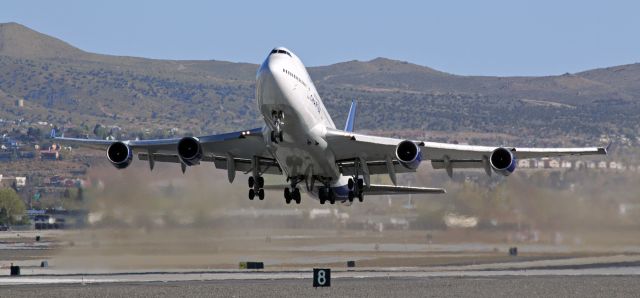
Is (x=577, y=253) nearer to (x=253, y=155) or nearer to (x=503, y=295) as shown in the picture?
(x=503, y=295)

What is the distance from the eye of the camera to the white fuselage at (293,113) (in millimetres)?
50406

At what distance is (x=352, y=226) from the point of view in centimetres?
8956

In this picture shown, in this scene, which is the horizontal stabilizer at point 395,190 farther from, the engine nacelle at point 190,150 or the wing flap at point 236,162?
the engine nacelle at point 190,150

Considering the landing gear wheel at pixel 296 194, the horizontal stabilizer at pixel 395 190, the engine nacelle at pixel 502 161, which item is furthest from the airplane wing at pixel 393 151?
the horizontal stabilizer at pixel 395 190

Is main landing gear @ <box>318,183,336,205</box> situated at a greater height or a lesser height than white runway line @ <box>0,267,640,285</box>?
greater

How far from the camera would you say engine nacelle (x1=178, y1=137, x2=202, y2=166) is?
179 ft

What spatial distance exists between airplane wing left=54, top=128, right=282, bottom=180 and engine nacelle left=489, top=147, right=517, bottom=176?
399 inches

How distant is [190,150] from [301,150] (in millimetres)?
5010

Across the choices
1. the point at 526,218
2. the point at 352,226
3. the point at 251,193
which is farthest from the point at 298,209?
the point at 251,193

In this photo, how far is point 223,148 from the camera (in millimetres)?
57094

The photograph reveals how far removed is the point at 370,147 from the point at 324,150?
2608 millimetres

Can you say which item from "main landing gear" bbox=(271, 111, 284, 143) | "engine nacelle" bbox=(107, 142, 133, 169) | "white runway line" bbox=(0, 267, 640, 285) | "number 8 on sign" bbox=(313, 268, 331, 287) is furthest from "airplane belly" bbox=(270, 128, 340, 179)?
"white runway line" bbox=(0, 267, 640, 285)

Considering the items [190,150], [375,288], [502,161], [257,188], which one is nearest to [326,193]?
[257,188]

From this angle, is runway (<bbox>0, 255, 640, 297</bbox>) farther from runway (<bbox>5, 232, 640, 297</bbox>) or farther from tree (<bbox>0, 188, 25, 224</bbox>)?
tree (<bbox>0, 188, 25, 224</bbox>)
